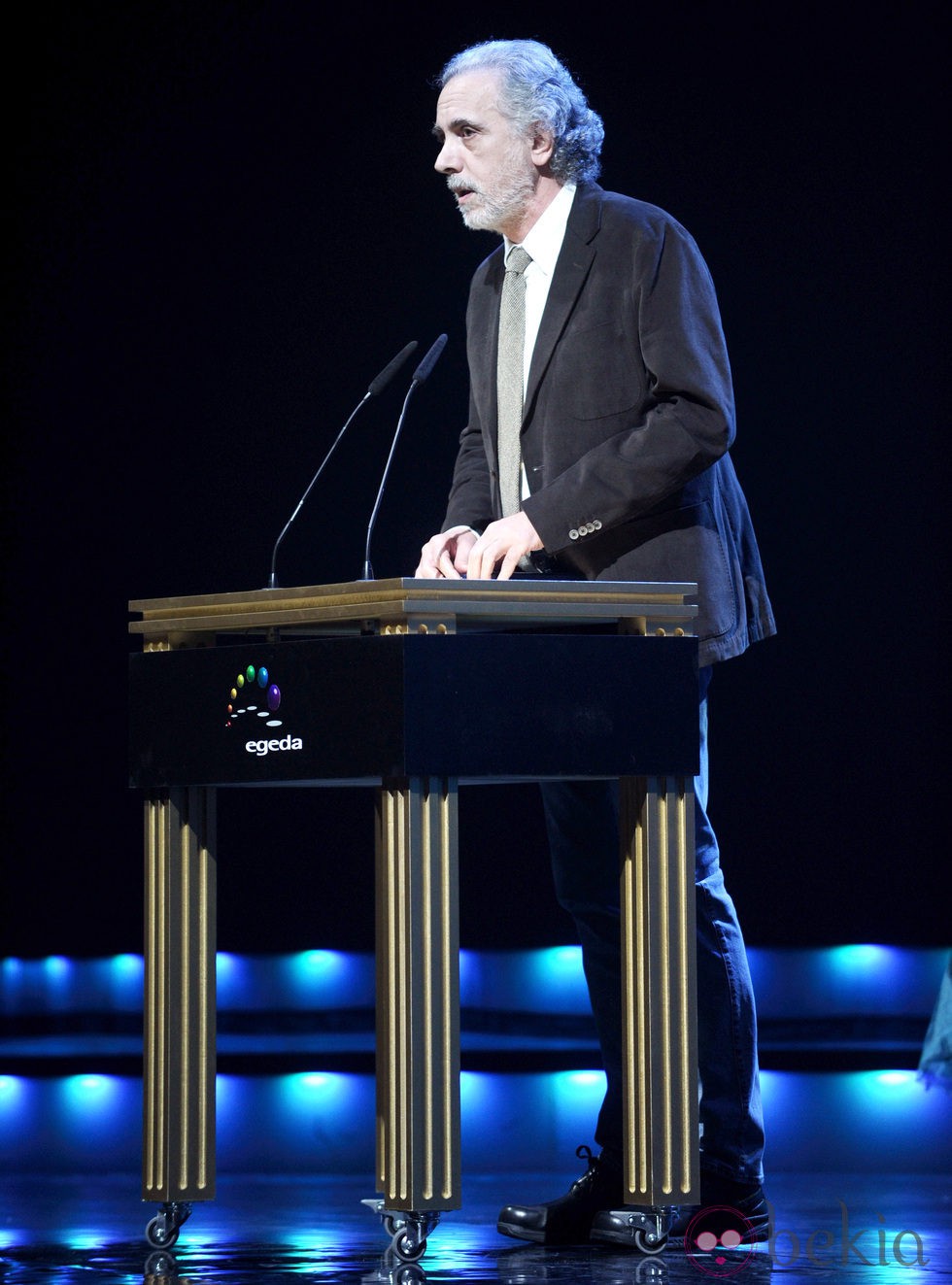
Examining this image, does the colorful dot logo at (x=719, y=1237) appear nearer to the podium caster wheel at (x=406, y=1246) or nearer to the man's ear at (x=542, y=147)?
the podium caster wheel at (x=406, y=1246)

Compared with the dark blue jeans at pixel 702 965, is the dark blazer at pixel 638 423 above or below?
above

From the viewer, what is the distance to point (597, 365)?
2697 mm

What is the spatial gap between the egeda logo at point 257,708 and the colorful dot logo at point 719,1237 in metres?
0.79

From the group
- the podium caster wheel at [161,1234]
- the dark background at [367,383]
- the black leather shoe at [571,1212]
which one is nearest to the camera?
the podium caster wheel at [161,1234]

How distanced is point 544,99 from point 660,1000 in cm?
121

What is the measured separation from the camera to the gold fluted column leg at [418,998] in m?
2.16

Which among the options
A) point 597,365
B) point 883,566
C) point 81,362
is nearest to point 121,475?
point 81,362

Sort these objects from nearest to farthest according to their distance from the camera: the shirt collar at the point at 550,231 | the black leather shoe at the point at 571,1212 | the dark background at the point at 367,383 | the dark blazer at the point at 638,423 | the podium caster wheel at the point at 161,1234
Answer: the podium caster wheel at the point at 161,1234, the dark blazer at the point at 638,423, the black leather shoe at the point at 571,1212, the shirt collar at the point at 550,231, the dark background at the point at 367,383

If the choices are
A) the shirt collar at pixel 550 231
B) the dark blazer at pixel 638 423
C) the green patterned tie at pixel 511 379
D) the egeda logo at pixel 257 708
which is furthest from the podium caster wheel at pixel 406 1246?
Answer: the shirt collar at pixel 550 231

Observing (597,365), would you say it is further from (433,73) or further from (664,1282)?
(433,73)

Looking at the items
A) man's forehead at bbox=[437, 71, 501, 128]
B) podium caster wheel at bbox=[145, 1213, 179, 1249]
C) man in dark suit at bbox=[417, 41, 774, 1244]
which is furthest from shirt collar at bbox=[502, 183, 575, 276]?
podium caster wheel at bbox=[145, 1213, 179, 1249]

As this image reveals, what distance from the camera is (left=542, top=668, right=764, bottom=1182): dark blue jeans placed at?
2641 millimetres

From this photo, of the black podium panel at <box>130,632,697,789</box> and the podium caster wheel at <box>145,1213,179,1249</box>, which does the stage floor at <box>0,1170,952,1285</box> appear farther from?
the black podium panel at <box>130,632,697,789</box>

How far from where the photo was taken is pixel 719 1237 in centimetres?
258
